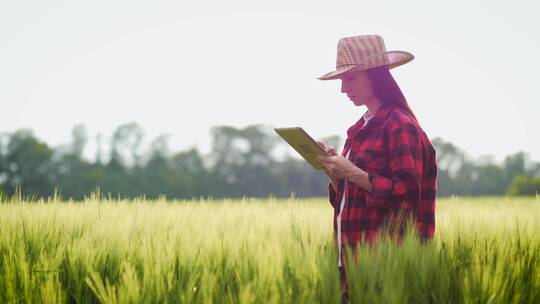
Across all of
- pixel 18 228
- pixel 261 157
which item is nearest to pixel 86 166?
pixel 261 157

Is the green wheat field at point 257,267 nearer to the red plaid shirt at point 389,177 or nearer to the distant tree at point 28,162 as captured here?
the red plaid shirt at point 389,177

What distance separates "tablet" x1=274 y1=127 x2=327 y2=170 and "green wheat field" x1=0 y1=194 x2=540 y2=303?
56 cm

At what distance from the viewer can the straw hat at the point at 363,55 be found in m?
3.34

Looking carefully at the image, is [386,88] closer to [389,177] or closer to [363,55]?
[363,55]

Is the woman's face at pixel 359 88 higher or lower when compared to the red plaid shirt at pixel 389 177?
higher

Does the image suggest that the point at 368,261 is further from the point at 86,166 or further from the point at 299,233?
the point at 86,166

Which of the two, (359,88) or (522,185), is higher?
(359,88)

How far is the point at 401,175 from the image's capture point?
10.1 ft

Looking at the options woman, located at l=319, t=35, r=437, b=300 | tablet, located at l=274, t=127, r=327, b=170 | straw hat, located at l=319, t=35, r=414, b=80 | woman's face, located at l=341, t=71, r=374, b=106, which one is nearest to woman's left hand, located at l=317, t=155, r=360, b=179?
woman, located at l=319, t=35, r=437, b=300

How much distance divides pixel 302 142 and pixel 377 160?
0.49 meters

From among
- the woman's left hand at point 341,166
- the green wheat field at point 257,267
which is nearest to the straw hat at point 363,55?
the woman's left hand at point 341,166

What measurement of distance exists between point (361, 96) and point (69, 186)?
4910 cm

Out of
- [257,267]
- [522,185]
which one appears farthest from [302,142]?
[522,185]

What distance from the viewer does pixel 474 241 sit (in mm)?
3316
